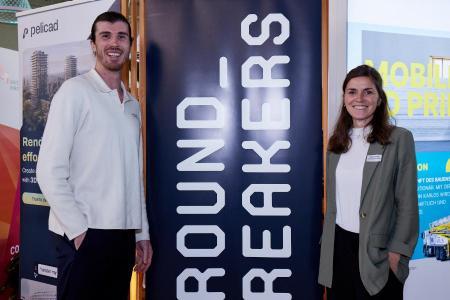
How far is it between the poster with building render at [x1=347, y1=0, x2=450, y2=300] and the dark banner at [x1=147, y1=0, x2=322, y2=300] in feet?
1.19

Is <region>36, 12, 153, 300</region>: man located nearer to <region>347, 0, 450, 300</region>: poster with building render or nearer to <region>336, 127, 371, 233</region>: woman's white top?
<region>336, 127, 371, 233</region>: woman's white top

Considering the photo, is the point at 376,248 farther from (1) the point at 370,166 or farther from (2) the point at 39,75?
(2) the point at 39,75

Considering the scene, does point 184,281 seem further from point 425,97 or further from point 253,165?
point 425,97

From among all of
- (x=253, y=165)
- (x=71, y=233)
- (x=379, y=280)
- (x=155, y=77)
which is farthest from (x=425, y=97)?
(x=71, y=233)

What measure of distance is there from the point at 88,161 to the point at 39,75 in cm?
130

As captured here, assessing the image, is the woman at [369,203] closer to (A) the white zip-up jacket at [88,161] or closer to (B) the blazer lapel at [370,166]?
(B) the blazer lapel at [370,166]

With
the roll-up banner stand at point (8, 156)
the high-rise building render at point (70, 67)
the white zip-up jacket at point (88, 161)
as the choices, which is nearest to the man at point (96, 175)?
the white zip-up jacket at point (88, 161)

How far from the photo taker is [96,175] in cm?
171

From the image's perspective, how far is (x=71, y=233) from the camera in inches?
63.4

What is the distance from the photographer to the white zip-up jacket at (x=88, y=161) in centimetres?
161

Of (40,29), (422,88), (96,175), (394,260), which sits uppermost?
(40,29)

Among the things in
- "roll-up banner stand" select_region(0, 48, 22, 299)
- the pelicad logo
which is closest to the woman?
the pelicad logo

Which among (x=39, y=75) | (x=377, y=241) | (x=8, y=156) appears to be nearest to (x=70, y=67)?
(x=39, y=75)

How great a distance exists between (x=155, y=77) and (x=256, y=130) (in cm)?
62
